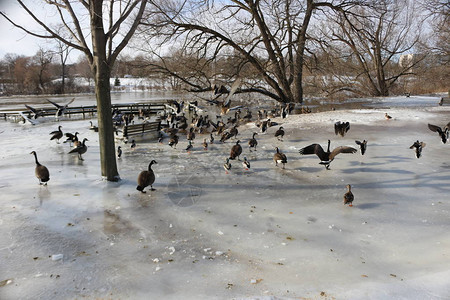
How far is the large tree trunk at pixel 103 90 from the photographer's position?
7062 mm

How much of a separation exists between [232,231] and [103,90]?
456 centimetres

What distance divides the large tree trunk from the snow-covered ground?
571 mm

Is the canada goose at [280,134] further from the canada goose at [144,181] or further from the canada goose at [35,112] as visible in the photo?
the canada goose at [35,112]

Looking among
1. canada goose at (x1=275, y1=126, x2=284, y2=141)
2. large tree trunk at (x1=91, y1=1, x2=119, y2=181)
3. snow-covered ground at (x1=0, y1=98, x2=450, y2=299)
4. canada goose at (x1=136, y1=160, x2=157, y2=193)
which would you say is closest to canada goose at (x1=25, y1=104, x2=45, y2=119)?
snow-covered ground at (x1=0, y1=98, x2=450, y2=299)

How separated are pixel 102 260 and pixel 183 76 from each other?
1676 centimetres

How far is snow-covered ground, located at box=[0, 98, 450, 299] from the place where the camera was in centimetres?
377

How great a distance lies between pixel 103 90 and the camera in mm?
7223

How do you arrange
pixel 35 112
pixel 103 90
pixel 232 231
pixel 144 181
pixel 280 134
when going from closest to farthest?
pixel 232 231, pixel 144 181, pixel 103 90, pixel 280 134, pixel 35 112

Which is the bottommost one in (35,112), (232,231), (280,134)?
(232,231)

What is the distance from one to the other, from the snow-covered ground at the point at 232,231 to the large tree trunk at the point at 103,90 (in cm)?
57

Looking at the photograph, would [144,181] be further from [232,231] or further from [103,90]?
[232,231]

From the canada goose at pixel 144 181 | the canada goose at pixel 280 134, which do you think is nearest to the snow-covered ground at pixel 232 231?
the canada goose at pixel 144 181

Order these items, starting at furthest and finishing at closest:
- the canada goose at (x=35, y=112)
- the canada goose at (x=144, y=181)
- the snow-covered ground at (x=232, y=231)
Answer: the canada goose at (x=35, y=112), the canada goose at (x=144, y=181), the snow-covered ground at (x=232, y=231)


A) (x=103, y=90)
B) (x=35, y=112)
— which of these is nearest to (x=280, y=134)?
(x=103, y=90)
